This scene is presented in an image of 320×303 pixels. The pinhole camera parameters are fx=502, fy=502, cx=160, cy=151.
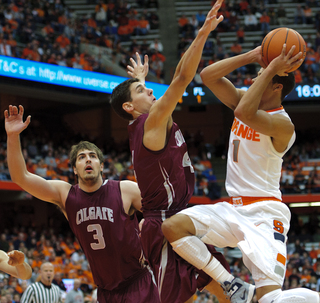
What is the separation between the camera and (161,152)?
13.8ft

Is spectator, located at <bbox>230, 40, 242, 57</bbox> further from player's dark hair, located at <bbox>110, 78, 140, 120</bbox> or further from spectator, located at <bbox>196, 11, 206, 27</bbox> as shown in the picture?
player's dark hair, located at <bbox>110, 78, 140, 120</bbox>

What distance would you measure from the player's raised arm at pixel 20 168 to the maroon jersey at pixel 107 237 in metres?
0.17

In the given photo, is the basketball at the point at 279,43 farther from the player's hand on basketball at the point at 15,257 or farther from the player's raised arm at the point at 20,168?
the player's hand on basketball at the point at 15,257

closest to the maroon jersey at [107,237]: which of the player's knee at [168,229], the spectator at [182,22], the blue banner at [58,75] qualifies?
the player's knee at [168,229]

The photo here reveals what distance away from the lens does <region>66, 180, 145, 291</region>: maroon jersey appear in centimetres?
490

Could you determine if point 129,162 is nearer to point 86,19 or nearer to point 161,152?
point 86,19

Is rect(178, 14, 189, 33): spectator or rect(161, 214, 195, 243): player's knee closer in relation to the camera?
rect(161, 214, 195, 243): player's knee

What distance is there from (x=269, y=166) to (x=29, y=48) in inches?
566

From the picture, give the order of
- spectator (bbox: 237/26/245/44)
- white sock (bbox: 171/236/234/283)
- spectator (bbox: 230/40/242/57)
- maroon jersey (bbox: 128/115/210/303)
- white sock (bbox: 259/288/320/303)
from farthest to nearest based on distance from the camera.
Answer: spectator (bbox: 237/26/245/44) < spectator (bbox: 230/40/242/57) < maroon jersey (bbox: 128/115/210/303) < white sock (bbox: 171/236/234/283) < white sock (bbox: 259/288/320/303)

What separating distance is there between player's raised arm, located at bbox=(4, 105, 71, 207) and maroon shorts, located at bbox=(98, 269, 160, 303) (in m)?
1.05

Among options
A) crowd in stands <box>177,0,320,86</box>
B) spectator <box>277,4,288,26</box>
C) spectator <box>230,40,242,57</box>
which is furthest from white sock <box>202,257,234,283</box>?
spectator <box>277,4,288,26</box>

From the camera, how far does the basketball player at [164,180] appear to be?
402cm

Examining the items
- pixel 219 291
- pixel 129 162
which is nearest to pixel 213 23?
pixel 219 291

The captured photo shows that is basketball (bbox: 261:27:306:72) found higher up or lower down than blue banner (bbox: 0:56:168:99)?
lower down
